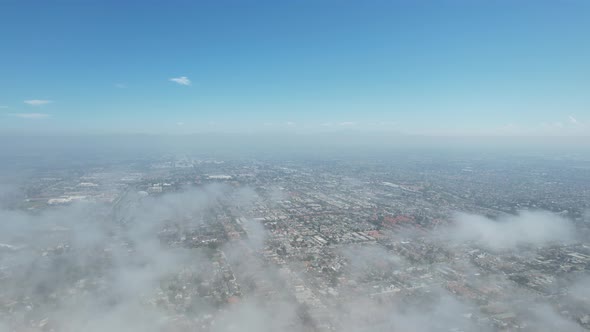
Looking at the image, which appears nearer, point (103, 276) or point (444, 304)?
point (444, 304)

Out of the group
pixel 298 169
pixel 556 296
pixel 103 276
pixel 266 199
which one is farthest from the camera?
pixel 298 169

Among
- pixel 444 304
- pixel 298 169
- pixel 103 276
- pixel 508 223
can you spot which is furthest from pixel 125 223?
pixel 298 169

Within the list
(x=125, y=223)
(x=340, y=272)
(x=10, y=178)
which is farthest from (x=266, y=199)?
(x=10, y=178)

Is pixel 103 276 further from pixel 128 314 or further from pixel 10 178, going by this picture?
pixel 10 178

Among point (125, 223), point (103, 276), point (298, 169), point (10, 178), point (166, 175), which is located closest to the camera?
point (103, 276)

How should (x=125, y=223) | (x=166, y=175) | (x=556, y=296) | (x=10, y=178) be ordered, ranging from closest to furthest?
(x=556, y=296) → (x=125, y=223) → (x=10, y=178) → (x=166, y=175)

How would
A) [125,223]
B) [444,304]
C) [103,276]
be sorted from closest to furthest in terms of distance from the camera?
[444,304] → [103,276] → [125,223]

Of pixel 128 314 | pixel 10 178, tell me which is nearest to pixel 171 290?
pixel 128 314

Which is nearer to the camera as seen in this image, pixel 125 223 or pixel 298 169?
pixel 125 223

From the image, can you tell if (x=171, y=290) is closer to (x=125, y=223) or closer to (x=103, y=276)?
(x=103, y=276)
